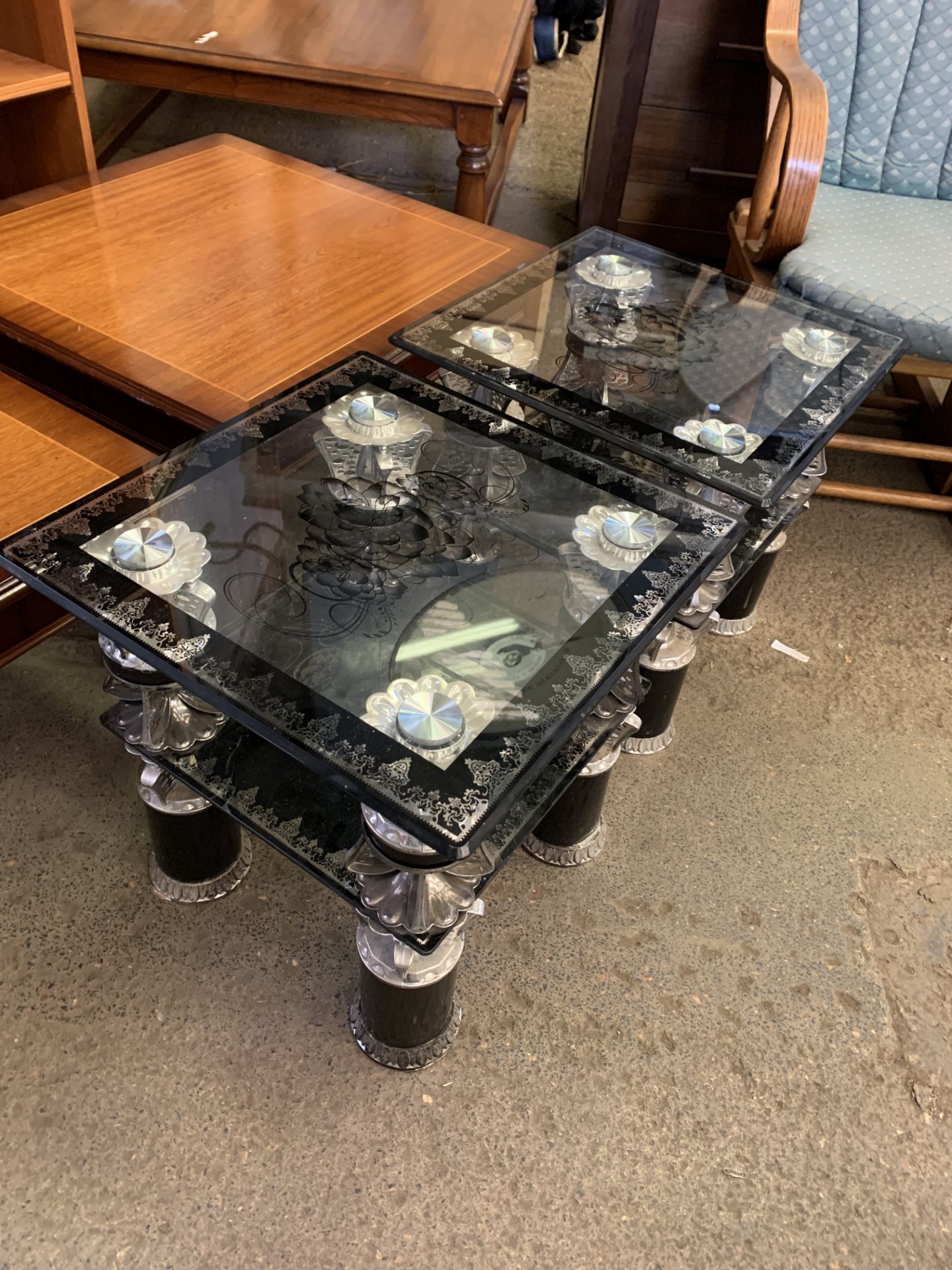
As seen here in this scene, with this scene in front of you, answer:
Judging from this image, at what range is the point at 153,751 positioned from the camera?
1.03 metres

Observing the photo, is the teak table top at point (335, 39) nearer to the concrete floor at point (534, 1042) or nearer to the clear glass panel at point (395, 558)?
the clear glass panel at point (395, 558)

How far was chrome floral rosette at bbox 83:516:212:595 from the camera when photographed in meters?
0.92

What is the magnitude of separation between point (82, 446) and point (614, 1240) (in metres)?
1.09

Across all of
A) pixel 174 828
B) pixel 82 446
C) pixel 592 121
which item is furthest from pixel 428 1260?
pixel 592 121

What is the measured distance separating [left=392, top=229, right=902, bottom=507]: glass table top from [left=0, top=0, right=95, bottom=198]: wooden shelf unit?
0.84 meters

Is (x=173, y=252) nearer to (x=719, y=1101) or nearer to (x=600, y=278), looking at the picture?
(x=600, y=278)

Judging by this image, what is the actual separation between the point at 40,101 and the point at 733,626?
1.52m

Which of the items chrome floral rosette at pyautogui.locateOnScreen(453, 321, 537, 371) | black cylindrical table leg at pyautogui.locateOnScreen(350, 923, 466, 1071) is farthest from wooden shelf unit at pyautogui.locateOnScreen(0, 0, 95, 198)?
black cylindrical table leg at pyautogui.locateOnScreen(350, 923, 466, 1071)

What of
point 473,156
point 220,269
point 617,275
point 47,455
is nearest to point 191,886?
point 47,455

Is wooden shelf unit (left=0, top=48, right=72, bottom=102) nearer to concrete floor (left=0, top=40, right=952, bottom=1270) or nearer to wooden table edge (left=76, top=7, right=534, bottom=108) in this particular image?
wooden table edge (left=76, top=7, right=534, bottom=108)

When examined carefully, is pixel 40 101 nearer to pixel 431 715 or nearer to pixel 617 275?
pixel 617 275

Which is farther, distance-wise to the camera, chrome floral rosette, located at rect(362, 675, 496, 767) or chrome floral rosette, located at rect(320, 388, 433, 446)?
chrome floral rosette, located at rect(320, 388, 433, 446)

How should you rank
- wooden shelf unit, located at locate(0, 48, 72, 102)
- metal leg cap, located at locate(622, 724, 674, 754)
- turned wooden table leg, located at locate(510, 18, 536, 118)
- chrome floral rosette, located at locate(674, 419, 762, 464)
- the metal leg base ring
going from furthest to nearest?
turned wooden table leg, located at locate(510, 18, 536, 118) → the metal leg base ring → wooden shelf unit, located at locate(0, 48, 72, 102) → metal leg cap, located at locate(622, 724, 674, 754) → chrome floral rosette, located at locate(674, 419, 762, 464)

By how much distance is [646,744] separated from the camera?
4.81 ft
